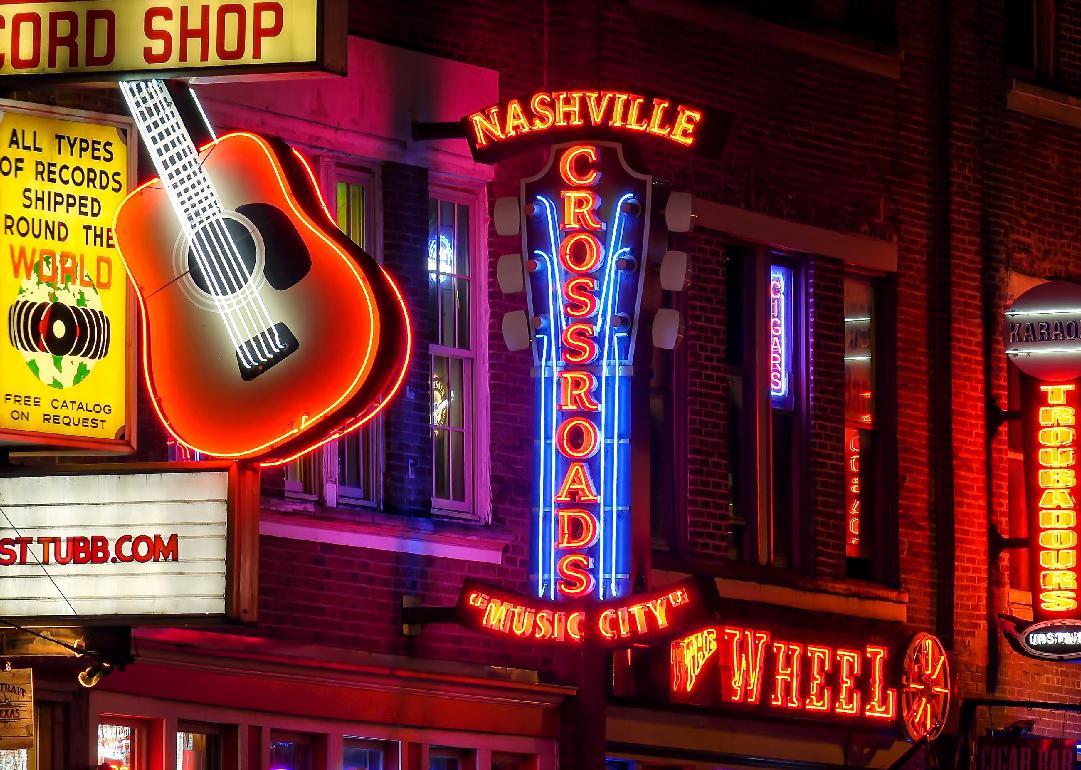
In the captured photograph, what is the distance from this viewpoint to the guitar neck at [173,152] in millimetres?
16359

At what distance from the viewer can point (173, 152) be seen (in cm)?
1658

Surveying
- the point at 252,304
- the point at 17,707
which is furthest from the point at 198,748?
the point at 252,304

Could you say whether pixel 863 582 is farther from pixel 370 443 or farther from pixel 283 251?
pixel 283 251

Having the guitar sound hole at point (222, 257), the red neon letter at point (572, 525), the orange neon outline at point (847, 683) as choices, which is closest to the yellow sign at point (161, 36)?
the guitar sound hole at point (222, 257)

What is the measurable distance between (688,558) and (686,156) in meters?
3.08

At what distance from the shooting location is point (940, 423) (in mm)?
24750

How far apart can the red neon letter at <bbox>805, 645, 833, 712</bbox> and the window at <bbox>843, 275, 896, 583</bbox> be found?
162cm

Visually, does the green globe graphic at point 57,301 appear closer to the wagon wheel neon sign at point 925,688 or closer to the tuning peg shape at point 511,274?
the tuning peg shape at point 511,274

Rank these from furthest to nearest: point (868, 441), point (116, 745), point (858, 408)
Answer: point (868, 441) < point (858, 408) < point (116, 745)

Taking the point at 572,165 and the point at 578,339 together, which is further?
the point at 572,165

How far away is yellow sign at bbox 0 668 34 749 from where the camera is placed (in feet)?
52.1

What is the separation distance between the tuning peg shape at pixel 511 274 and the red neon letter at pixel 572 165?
0.67 metres

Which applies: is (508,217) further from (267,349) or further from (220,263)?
(267,349)

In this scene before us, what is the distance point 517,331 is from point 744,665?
3.51m
